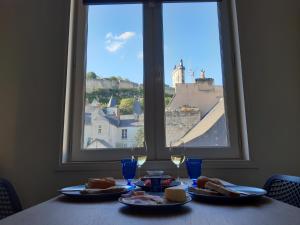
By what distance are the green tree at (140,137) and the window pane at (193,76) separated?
0.16m

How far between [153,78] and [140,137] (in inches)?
15.9

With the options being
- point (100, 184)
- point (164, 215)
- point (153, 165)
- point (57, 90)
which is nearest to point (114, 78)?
point (57, 90)

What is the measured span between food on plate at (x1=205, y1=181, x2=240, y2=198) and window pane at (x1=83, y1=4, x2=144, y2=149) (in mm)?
842

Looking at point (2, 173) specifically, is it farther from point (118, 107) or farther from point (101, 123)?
point (118, 107)

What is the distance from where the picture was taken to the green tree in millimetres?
1615

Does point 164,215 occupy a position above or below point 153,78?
below

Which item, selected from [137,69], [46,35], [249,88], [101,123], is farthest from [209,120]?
[46,35]

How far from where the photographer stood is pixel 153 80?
168 cm

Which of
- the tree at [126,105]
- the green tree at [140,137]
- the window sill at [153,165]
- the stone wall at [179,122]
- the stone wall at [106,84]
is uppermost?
the stone wall at [106,84]

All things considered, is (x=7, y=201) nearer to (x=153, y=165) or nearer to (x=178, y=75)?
(x=153, y=165)

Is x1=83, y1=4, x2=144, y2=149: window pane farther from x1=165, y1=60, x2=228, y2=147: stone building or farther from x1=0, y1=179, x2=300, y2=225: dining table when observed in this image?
x1=0, y1=179, x2=300, y2=225: dining table

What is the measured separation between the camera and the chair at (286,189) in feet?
3.10

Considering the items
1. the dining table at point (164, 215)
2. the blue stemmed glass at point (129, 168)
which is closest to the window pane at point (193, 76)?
the blue stemmed glass at point (129, 168)

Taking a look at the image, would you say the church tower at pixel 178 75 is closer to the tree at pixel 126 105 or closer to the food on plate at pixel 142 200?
the tree at pixel 126 105
